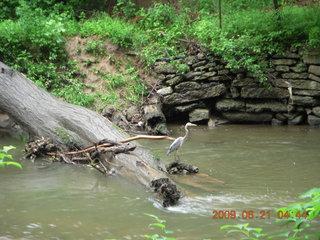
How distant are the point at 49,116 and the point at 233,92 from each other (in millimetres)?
5353

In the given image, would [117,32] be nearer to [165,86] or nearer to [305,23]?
[165,86]

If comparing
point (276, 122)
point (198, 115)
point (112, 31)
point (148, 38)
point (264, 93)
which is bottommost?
point (276, 122)

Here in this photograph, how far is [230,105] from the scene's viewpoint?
11930 mm

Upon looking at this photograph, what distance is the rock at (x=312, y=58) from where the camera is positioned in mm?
11078

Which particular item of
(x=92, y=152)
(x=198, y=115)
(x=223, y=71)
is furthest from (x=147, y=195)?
(x=223, y=71)

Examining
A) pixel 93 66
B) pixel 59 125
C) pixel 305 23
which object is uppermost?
pixel 305 23

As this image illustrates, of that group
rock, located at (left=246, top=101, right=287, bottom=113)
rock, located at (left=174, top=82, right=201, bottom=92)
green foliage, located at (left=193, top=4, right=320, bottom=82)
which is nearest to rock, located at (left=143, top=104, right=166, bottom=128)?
rock, located at (left=174, top=82, right=201, bottom=92)

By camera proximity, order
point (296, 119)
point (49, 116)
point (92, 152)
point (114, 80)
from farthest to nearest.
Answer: point (114, 80), point (296, 119), point (49, 116), point (92, 152)

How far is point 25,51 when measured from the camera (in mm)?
12602

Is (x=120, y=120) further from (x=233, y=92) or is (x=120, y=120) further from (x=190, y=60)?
(x=233, y=92)

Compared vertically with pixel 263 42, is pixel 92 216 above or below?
below

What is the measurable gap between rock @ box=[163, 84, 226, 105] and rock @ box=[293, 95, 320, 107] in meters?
1.83

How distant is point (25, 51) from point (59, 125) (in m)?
5.13

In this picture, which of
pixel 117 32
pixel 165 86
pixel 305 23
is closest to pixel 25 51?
pixel 117 32
